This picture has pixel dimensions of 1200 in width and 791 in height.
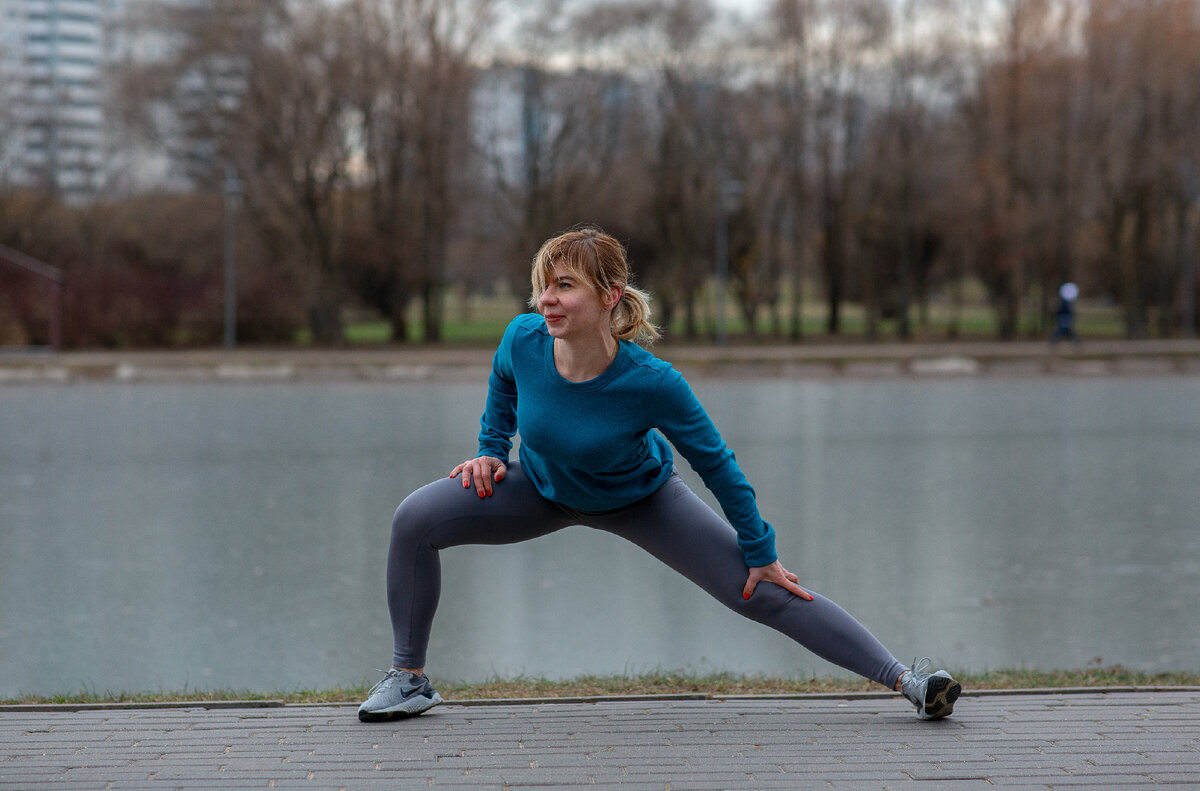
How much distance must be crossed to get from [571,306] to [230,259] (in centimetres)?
3547

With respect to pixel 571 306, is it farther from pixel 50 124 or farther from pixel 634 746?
pixel 50 124

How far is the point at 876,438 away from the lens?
16172mm

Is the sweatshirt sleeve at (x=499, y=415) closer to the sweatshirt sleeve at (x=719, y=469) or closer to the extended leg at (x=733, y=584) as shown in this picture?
the extended leg at (x=733, y=584)

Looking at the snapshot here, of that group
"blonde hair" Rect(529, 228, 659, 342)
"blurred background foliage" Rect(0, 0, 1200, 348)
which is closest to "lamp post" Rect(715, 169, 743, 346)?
"blurred background foliage" Rect(0, 0, 1200, 348)

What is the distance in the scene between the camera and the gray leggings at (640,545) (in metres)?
4.31

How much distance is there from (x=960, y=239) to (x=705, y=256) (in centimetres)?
900

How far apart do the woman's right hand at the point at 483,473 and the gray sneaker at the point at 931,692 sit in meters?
1.50

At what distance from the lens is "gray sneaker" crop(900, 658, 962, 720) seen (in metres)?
4.24

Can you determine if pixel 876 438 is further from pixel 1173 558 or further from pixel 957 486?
pixel 1173 558

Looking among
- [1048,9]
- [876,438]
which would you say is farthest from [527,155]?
[876,438]

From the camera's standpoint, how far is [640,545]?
4.41 metres

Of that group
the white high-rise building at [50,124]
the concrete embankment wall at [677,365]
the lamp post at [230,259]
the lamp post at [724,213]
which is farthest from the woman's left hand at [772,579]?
the white high-rise building at [50,124]

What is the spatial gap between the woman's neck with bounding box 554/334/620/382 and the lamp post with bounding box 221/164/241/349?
33.9 meters

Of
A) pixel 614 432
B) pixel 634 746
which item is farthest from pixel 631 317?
pixel 634 746
